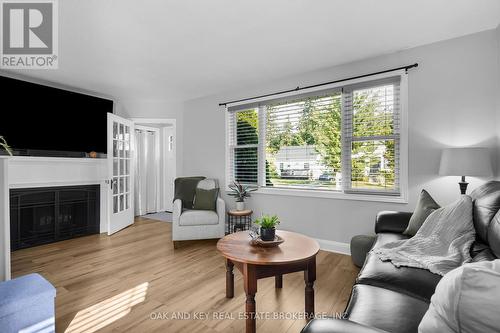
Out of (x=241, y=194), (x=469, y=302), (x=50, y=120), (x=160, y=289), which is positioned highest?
(x=50, y=120)

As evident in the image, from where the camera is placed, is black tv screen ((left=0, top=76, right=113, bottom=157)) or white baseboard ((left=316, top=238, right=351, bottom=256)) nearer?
white baseboard ((left=316, top=238, right=351, bottom=256))

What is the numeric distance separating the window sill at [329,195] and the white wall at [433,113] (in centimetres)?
6

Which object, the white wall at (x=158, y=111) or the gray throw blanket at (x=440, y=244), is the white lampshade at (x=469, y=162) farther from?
the white wall at (x=158, y=111)

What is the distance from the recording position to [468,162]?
2.14 m

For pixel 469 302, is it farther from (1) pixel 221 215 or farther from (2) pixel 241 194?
(2) pixel 241 194

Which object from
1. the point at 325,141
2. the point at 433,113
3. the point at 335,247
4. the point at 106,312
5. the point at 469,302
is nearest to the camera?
the point at 469,302

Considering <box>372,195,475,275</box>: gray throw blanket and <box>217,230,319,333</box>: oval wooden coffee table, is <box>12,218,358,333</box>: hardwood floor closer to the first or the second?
<box>217,230,319,333</box>: oval wooden coffee table

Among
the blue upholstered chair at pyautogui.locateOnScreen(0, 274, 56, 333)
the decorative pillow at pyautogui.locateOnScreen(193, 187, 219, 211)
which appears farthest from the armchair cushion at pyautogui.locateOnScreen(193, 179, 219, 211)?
the blue upholstered chair at pyautogui.locateOnScreen(0, 274, 56, 333)

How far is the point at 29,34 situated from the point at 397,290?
377 cm

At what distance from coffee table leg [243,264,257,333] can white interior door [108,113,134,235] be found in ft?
10.8

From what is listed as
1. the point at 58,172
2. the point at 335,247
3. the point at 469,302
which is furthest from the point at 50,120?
the point at 469,302

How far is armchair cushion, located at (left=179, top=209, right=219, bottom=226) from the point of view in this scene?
3.43 metres

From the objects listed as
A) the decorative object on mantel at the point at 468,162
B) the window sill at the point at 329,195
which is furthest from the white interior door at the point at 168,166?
the decorative object on mantel at the point at 468,162

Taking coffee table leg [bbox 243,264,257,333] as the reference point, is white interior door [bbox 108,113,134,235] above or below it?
above
